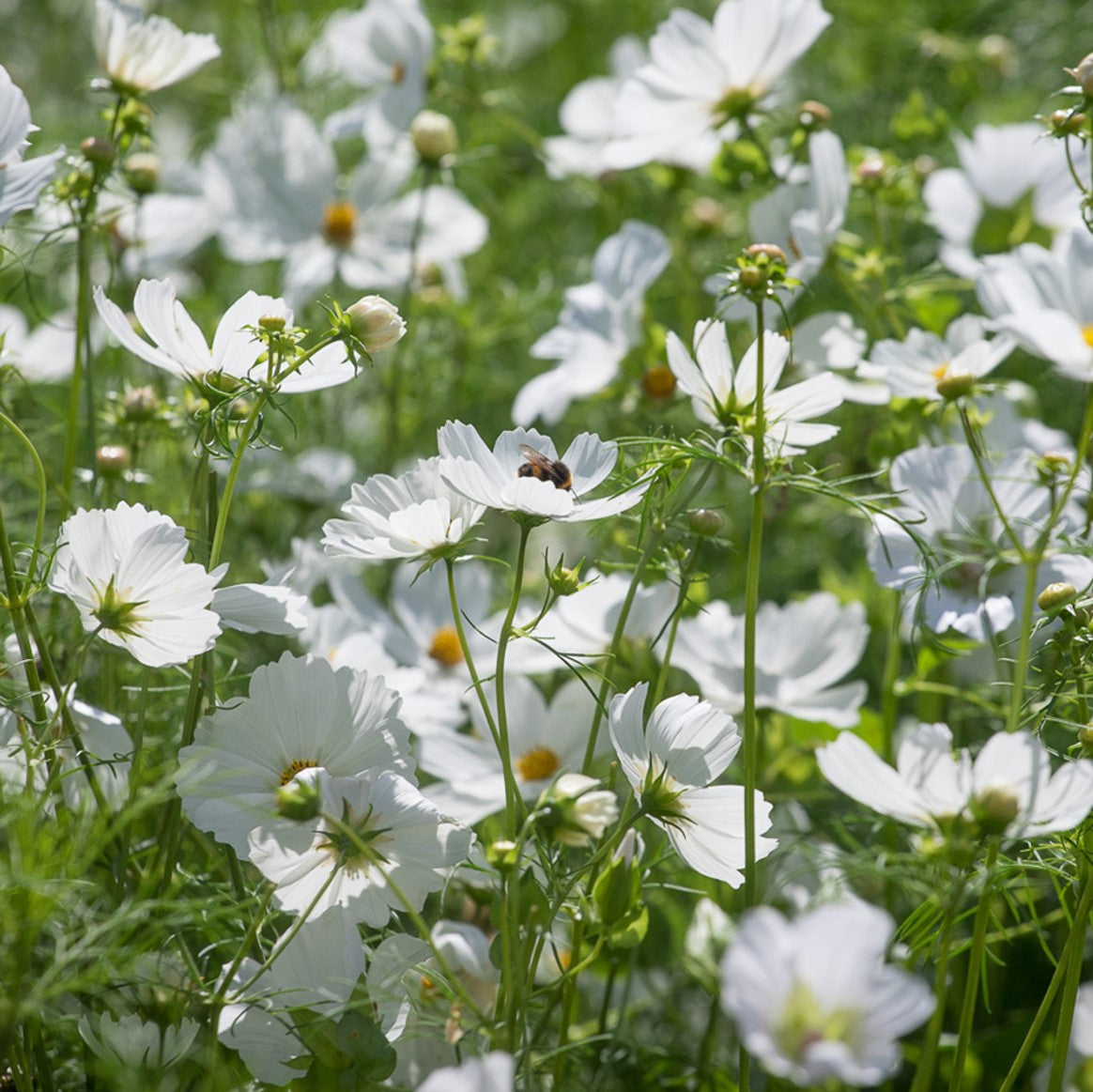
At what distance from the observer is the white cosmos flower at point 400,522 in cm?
45

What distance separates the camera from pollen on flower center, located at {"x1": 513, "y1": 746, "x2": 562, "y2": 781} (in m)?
0.64

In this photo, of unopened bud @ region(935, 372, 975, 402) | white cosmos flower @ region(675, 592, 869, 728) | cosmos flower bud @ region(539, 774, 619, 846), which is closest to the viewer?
cosmos flower bud @ region(539, 774, 619, 846)

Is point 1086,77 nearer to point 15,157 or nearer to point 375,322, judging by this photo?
point 375,322

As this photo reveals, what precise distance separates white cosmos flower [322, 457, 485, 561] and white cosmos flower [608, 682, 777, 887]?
0.27ft

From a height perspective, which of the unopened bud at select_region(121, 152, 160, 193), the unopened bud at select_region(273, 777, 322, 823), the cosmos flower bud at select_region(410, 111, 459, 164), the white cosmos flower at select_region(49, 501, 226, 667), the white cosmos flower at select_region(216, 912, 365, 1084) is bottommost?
the white cosmos flower at select_region(216, 912, 365, 1084)

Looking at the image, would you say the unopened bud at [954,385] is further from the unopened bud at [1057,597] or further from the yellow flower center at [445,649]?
the yellow flower center at [445,649]

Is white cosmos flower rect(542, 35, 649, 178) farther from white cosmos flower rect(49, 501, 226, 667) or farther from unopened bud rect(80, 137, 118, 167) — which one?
white cosmos flower rect(49, 501, 226, 667)

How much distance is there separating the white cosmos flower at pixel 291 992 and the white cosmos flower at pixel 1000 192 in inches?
19.7

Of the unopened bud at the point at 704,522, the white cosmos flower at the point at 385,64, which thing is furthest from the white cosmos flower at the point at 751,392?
the white cosmos flower at the point at 385,64

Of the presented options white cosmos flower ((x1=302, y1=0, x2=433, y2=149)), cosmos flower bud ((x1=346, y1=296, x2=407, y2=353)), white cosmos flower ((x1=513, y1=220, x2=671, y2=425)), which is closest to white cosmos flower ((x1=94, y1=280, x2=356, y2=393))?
cosmos flower bud ((x1=346, y1=296, x2=407, y2=353))

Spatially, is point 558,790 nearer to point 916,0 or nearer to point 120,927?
point 120,927

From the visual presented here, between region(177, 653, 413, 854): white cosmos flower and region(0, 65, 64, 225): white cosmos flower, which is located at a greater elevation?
region(0, 65, 64, 225): white cosmos flower

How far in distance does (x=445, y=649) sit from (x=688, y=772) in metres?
0.32

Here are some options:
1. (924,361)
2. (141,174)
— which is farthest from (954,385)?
(141,174)
